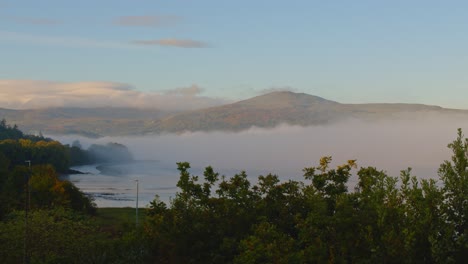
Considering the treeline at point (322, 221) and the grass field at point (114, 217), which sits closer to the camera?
the treeline at point (322, 221)

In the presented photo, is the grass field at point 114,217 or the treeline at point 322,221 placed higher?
the treeline at point 322,221

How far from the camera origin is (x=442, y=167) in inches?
1146

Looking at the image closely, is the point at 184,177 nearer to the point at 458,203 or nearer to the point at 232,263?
the point at 232,263

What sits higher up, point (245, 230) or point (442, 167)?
point (442, 167)

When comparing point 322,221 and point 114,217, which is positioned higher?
point 322,221

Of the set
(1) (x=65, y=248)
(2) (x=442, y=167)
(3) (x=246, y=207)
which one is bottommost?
(1) (x=65, y=248)

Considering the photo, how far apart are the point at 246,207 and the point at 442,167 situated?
9.78 m

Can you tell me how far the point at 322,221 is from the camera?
99.8 ft

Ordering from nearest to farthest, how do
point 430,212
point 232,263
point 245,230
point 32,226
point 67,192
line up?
1. point 430,212
2. point 232,263
3. point 245,230
4. point 32,226
5. point 67,192

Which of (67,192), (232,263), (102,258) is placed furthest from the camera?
(67,192)

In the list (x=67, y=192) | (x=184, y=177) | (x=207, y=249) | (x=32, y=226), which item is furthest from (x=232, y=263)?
(x=67, y=192)

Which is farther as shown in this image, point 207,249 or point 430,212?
point 207,249

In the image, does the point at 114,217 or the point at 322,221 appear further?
the point at 114,217

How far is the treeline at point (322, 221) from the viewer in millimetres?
→ 28469
